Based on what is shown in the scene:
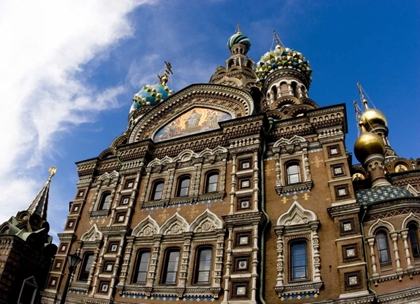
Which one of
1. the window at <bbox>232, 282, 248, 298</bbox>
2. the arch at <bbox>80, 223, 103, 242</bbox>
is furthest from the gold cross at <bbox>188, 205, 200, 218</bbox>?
the arch at <bbox>80, 223, 103, 242</bbox>

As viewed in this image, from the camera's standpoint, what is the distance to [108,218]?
45.5 feet

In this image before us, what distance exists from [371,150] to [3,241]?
1277 centimetres

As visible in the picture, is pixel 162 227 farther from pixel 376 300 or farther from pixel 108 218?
pixel 376 300

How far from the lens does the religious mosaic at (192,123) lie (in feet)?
48.8

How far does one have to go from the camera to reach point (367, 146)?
13328 mm

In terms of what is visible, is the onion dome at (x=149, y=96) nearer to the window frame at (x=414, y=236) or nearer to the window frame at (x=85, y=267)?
the window frame at (x=85, y=267)

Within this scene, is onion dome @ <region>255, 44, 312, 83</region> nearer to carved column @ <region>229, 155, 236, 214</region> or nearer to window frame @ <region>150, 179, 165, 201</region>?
carved column @ <region>229, 155, 236, 214</region>

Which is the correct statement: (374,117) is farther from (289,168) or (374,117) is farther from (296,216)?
(296,216)

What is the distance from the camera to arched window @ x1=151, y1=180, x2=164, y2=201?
45.1 feet

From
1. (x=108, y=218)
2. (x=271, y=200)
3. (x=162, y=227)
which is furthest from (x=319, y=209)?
(x=108, y=218)

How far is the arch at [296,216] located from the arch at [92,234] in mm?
6275

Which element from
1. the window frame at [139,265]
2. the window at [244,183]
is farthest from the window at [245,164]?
the window frame at [139,265]

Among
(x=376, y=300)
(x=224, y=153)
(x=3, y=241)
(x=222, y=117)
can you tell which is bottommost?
(x=376, y=300)

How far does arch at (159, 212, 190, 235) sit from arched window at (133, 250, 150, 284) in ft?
2.81
